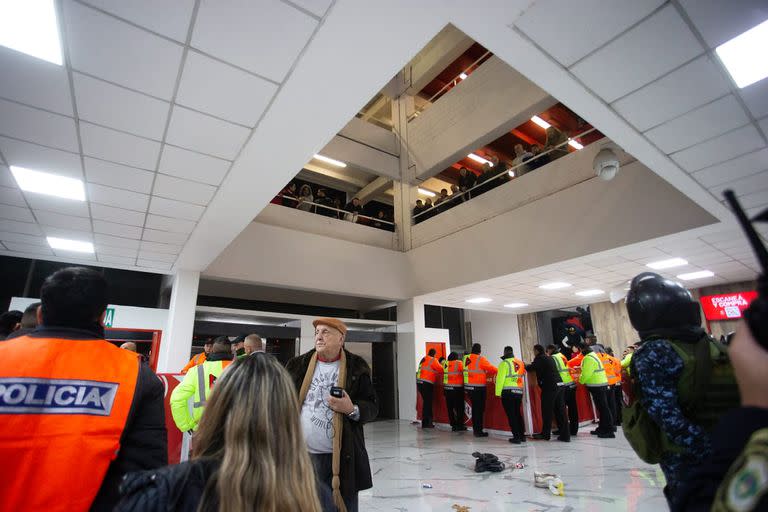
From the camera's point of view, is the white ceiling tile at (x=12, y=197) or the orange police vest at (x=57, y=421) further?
the white ceiling tile at (x=12, y=197)

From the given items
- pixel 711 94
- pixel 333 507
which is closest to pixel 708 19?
pixel 711 94

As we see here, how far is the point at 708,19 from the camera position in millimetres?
2211

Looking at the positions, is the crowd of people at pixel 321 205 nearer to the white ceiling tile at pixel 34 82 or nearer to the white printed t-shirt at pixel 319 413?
the white ceiling tile at pixel 34 82

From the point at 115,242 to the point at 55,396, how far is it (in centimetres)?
531

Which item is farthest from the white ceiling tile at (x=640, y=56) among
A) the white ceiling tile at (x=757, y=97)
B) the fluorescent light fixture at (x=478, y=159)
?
the fluorescent light fixture at (x=478, y=159)

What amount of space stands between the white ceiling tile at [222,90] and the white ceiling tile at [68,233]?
12.2ft

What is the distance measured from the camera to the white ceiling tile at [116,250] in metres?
5.84

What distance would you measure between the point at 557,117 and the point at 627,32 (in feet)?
32.5

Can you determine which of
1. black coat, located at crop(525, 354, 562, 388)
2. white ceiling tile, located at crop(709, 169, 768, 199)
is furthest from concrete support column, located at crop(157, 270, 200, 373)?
white ceiling tile, located at crop(709, 169, 768, 199)

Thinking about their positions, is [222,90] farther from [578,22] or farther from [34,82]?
[578,22]

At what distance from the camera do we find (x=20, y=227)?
5.12 m

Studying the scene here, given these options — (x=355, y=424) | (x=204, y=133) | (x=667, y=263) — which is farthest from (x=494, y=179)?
(x=355, y=424)

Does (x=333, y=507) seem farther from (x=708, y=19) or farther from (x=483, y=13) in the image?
(x=708, y=19)

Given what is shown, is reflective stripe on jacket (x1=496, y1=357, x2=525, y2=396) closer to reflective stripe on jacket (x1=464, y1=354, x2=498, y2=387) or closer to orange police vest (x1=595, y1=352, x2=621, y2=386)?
reflective stripe on jacket (x1=464, y1=354, x2=498, y2=387)
